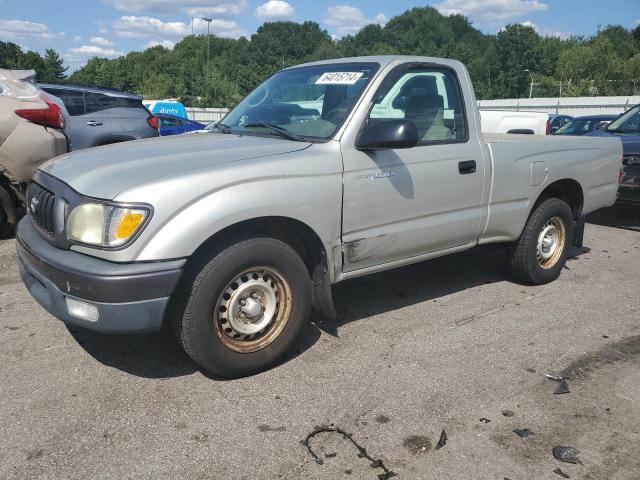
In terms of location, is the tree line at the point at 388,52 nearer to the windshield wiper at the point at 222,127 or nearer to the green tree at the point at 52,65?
the green tree at the point at 52,65

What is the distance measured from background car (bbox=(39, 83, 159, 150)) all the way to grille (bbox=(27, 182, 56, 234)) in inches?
197

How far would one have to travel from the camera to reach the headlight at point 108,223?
9.68 ft

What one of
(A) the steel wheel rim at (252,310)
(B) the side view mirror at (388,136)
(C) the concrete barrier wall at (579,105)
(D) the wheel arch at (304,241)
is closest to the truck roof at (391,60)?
(B) the side view mirror at (388,136)

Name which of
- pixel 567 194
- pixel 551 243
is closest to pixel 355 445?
pixel 551 243

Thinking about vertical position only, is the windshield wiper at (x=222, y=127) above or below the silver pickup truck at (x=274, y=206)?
above

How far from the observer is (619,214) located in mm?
9312

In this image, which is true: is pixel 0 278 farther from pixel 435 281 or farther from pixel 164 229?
pixel 435 281

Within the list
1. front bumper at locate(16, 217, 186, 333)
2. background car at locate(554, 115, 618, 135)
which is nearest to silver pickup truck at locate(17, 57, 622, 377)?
front bumper at locate(16, 217, 186, 333)

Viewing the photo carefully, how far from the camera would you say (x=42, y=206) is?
3459mm

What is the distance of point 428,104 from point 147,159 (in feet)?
7.10

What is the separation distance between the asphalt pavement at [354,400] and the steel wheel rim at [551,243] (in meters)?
0.68

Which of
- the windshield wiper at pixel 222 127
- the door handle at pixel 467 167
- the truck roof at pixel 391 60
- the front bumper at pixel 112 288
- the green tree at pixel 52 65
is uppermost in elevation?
the green tree at pixel 52 65

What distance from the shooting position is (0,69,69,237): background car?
19.8ft

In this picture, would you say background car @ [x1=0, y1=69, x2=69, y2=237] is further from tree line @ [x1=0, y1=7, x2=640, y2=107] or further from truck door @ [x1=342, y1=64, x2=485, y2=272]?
tree line @ [x1=0, y1=7, x2=640, y2=107]
